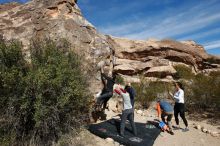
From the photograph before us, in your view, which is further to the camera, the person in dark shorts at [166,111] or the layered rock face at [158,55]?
the layered rock face at [158,55]

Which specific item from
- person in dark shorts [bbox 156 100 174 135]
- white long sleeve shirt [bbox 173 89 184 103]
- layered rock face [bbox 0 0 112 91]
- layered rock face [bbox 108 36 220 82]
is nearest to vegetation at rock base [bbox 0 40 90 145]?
layered rock face [bbox 0 0 112 91]

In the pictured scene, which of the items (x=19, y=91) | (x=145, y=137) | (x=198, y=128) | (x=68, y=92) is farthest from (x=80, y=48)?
(x=198, y=128)

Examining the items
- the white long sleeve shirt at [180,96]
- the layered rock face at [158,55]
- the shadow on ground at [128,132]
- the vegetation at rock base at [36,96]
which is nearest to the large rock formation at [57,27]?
the vegetation at rock base at [36,96]

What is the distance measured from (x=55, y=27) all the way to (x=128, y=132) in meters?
4.41

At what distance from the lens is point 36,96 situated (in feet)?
23.1

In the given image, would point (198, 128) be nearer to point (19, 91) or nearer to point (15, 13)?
point (19, 91)

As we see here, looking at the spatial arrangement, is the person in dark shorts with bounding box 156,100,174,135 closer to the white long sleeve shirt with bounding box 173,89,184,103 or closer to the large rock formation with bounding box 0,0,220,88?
the white long sleeve shirt with bounding box 173,89,184,103

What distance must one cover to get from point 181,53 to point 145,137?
24.0 meters

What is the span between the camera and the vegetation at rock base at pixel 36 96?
7.09 meters

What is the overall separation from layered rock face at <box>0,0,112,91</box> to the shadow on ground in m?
1.50

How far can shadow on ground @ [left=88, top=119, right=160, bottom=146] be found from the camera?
8.60 meters

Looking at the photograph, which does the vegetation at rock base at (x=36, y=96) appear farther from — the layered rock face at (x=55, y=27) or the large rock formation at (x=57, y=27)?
the layered rock face at (x=55, y=27)

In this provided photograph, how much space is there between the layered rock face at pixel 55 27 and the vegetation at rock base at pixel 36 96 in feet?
4.10

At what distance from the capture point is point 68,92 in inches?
299
